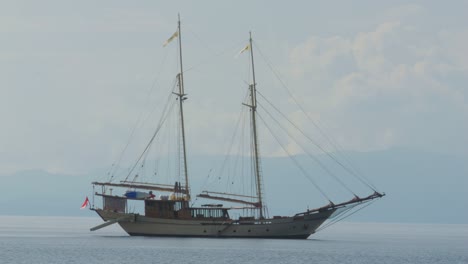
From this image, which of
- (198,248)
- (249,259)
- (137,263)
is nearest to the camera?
(137,263)

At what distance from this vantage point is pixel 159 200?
11169 cm

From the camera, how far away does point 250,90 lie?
372ft

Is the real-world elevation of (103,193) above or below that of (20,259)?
above

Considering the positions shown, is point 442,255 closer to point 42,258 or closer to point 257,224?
point 257,224

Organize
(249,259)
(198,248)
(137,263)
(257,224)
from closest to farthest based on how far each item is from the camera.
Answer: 1. (137,263)
2. (249,259)
3. (198,248)
4. (257,224)

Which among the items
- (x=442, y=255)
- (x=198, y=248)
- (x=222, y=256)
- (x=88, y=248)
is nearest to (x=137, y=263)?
(x=222, y=256)

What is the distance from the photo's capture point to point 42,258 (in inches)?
3521

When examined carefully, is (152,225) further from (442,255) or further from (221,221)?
(442,255)

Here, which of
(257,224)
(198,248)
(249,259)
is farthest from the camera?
(257,224)

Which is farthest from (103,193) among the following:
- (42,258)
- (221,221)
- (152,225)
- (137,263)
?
(137,263)

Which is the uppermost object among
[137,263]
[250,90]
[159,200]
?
[250,90]

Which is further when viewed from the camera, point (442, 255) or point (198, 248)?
point (442, 255)

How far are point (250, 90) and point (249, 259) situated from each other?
1174 inches

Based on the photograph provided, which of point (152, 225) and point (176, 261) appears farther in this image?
point (152, 225)
